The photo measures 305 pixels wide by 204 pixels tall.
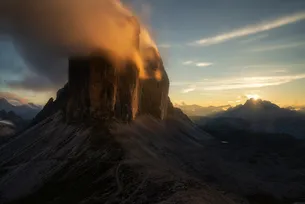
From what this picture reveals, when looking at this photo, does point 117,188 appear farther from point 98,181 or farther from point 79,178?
point 79,178

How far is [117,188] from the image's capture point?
154375mm

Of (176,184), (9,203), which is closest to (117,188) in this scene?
(176,184)

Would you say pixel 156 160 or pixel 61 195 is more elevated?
pixel 156 160

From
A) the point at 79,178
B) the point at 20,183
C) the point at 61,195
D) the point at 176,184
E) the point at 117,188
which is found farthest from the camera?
the point at 20,183

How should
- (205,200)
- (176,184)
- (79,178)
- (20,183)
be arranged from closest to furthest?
(205,200), (176,184), (79,178), (20,183)

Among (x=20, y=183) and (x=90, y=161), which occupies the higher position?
(x=90, y=161)

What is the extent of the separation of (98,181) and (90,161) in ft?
92.1

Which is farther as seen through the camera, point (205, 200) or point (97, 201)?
point (97, 201)

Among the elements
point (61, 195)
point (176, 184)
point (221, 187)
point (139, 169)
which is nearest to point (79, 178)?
point (61, 195)

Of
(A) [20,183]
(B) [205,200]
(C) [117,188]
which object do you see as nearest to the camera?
(B) [205,200]

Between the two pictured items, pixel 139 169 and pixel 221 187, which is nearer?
pixel 139 169

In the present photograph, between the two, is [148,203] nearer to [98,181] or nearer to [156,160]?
[98,181]

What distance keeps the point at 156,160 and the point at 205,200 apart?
68.7 meters

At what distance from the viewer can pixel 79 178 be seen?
181m
